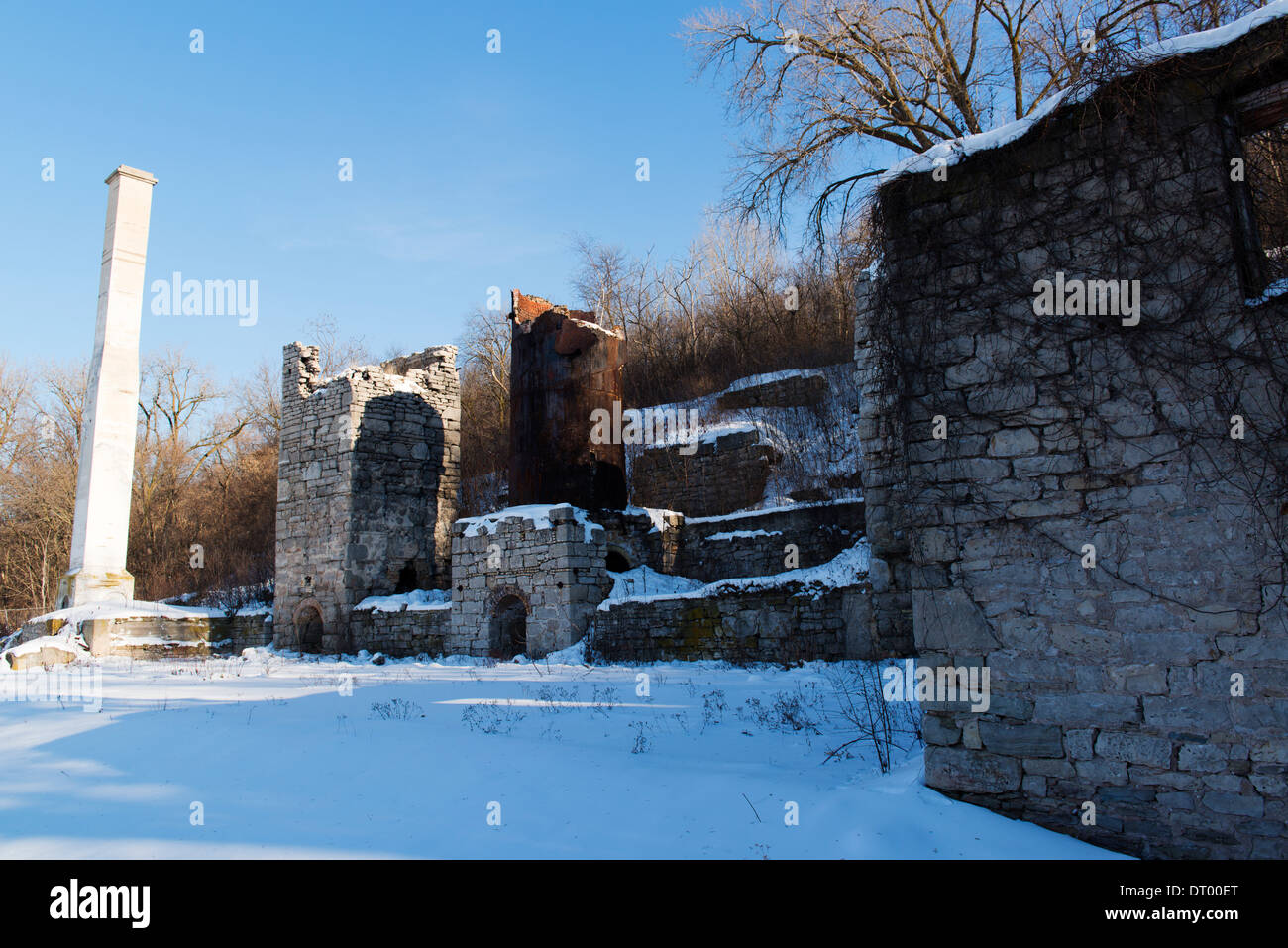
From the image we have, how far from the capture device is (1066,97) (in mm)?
4355

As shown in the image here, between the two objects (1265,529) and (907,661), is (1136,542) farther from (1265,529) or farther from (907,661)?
(907,661)

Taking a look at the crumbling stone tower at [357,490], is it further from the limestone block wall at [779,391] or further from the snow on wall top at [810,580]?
the limestone block wall at [779,391]

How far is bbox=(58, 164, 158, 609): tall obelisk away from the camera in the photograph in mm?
15961

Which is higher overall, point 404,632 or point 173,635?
point 404,632

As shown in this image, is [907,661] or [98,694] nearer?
[907,661]

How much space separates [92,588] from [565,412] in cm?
1017

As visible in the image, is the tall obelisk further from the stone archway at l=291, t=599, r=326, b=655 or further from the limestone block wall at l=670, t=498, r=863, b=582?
the limestone block wall at l=670, t=498, r=863, b=582

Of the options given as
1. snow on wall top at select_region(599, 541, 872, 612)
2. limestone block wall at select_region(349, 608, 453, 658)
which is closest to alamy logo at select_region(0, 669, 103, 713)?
limestone block wall at select_region(349, 608, 453, 658)

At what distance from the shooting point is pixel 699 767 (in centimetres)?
512

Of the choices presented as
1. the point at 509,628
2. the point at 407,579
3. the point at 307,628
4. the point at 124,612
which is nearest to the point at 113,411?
the point at 124,612

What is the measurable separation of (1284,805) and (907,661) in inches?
145

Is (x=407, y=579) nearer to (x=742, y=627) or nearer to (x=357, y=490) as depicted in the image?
(x=357, y=490)
